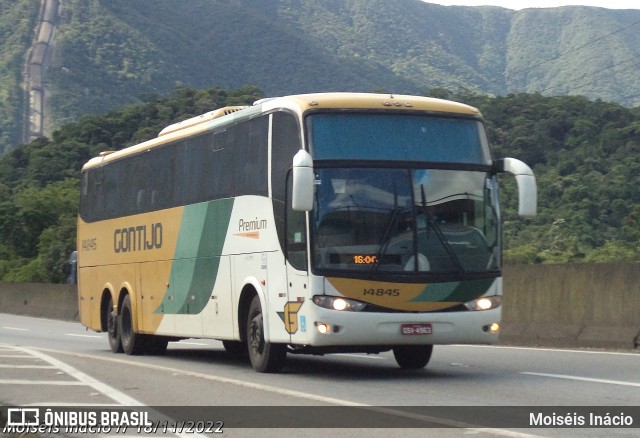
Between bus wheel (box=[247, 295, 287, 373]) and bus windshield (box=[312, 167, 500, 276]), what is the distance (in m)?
1.88

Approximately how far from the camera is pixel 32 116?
13375 centimetres

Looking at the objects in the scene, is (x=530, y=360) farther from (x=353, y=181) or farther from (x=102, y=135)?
(x=102, y=135)

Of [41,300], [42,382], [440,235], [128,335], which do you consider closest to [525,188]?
[440,235]

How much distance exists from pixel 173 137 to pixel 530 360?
6.58m

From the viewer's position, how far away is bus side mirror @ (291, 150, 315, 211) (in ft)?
46.2

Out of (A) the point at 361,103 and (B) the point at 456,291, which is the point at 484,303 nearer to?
(B) the point at 456,291

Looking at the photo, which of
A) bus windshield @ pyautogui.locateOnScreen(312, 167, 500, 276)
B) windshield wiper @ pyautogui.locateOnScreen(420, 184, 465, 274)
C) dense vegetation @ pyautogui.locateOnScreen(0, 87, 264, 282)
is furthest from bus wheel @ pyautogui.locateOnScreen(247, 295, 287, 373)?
dense vegetation @ pyautogui.locateOnScreen(0, 87, 264, 282)

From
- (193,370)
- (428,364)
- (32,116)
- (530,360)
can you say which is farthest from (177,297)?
(32,116)

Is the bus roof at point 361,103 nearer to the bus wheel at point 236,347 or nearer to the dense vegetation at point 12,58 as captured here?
the bus wheel at point 236,347

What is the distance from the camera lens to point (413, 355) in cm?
1697

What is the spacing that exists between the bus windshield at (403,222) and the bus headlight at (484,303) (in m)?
0.35

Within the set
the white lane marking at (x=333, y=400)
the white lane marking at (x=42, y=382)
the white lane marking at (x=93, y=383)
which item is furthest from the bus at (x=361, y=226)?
the white lane marking at (x=42, y=382)

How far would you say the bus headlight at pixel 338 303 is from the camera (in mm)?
14484

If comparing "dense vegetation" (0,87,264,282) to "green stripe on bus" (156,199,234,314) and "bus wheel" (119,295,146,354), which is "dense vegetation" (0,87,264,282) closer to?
"bus wheel" (119,295,146,354)
